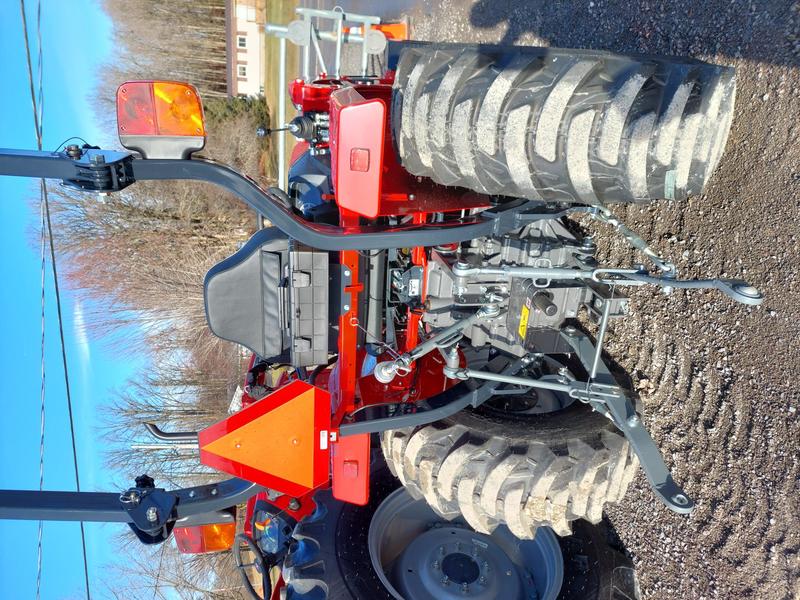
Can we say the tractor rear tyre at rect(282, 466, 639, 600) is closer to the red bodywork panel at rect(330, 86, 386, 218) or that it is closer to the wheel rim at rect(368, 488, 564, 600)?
the wheel rim at rect(368, 488, 564, 600)

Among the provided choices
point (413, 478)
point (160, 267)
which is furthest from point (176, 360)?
point (413, 478)

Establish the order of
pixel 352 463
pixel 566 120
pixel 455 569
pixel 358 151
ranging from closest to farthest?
pixel 566 120 → pixel 358 151 → pixel 352 463 → pixel 455 569

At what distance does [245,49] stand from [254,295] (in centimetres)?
1217

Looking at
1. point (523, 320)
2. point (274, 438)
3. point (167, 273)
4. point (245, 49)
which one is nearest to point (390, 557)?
point (274, 438)

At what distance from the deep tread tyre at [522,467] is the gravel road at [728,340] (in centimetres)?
59

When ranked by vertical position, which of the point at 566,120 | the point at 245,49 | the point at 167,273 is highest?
the point at 245,49

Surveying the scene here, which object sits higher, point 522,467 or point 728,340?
point 728,340

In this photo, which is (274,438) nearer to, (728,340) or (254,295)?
(254,295)

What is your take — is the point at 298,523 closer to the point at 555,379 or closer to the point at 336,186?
the point at 555,379

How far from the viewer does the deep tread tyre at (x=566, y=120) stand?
1797mm

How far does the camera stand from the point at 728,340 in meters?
2.99

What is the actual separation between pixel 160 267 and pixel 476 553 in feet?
31.7

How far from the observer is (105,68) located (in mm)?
13766

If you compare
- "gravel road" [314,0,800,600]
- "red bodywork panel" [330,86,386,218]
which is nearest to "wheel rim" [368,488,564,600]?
"gravel road" [314,0,800,600]
